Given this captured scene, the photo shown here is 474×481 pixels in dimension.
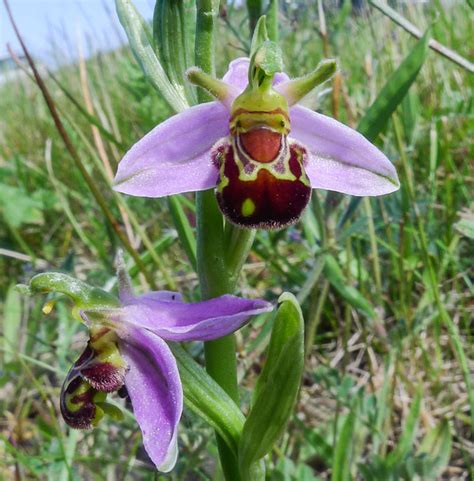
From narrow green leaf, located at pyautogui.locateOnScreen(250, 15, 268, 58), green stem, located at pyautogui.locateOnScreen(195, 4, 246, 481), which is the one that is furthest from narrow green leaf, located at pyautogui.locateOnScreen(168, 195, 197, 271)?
narrow green leaf, located at pyautogui.locateOnScreen(250, 15, 268, 58)

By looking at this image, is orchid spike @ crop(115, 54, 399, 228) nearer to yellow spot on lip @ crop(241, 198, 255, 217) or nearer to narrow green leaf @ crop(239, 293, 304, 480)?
yellow spot on lip @ crop(241, 198, 255, 217)

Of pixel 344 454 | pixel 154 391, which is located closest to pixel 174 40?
pixel 154 391

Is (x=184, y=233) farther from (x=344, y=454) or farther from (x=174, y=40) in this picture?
(x=344, y=454)

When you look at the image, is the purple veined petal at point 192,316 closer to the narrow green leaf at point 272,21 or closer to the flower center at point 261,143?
the flower center at point 261,143

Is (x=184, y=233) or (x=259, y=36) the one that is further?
(x=184, y=233)

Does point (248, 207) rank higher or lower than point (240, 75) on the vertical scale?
lower

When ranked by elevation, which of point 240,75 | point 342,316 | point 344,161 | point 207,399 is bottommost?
point 342,316

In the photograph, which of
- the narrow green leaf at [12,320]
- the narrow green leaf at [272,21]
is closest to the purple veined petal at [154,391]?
the narrow green leaf at [272,21]

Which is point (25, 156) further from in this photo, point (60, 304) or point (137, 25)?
point (137, 25)

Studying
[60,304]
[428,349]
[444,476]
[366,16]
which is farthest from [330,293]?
[366,16]
